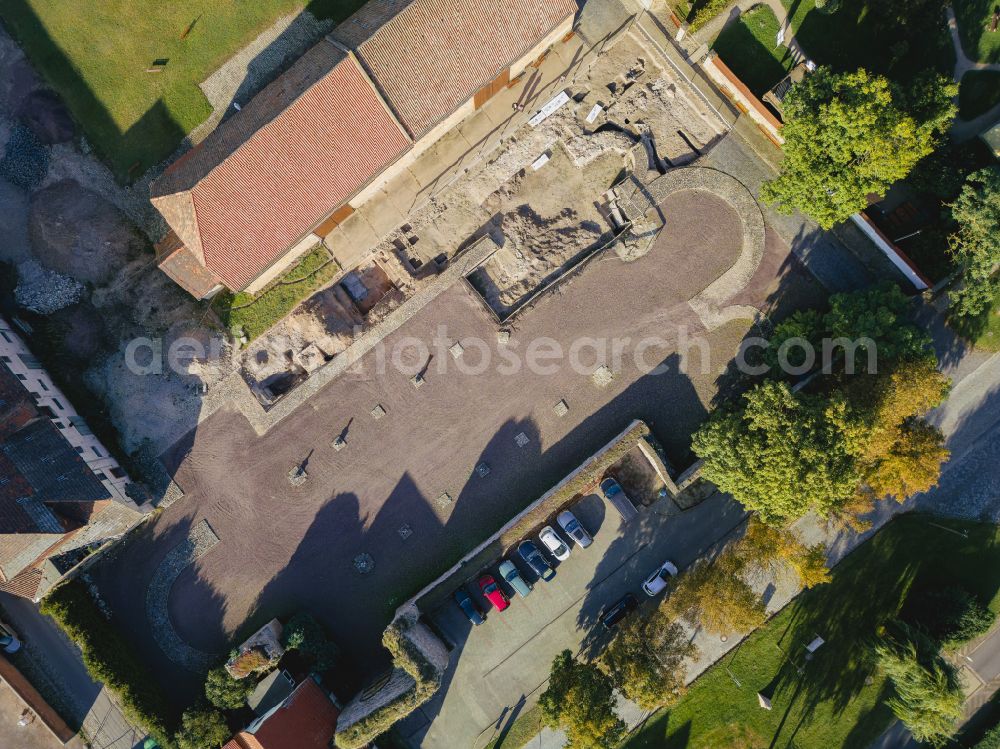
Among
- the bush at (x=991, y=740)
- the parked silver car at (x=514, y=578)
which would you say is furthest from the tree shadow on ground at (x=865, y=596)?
the parked silver car at (x=514, y=578)

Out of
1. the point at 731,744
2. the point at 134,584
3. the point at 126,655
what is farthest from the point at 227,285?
the point at 731,744

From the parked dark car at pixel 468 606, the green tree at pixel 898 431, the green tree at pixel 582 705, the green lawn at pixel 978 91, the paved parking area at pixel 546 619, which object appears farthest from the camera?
the paved parking area at pixel 546 619

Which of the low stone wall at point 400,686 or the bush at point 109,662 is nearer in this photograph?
the low stone wall at point 400,686

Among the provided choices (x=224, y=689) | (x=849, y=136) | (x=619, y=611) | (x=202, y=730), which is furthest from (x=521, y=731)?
(x=849, y=136)

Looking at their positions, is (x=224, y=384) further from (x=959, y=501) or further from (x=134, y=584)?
(x=959, y=501)

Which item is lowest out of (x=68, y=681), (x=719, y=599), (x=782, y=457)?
(x=719, y=599)

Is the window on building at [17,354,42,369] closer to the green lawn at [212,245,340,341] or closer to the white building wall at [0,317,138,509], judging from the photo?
the white building wall at [0,317,138,509]

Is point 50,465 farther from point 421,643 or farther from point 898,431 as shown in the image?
point 898,431

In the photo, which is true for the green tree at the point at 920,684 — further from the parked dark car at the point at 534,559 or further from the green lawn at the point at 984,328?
the parked dark car at the point at 534,559
